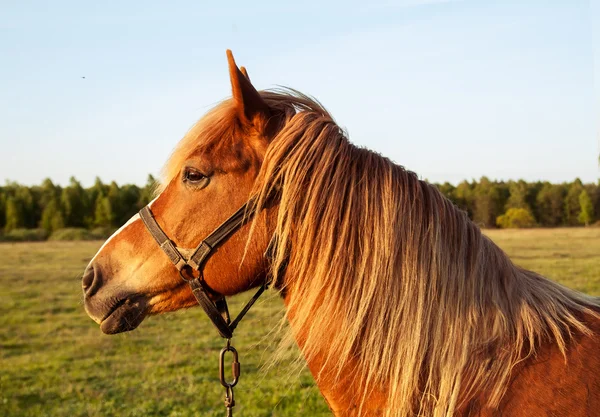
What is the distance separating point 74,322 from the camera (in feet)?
40.2

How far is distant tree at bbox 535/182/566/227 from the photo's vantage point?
118 feet

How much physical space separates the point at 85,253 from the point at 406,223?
32769 millimetres

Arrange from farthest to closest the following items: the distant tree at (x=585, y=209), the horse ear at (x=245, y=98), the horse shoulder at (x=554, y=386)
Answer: the distant tree at (x=585, y=209), the horse ear at (x=245, y=98), the horse shoulder at (x=554, y=386)

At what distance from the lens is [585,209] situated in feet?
128

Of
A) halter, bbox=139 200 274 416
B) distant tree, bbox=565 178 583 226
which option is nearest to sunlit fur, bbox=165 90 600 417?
halter, bbox=139 200 274 416

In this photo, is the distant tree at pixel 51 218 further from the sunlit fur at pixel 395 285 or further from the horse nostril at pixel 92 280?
the sunlit fur at pixel 395 285

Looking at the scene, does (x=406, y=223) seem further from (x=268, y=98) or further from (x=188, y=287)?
(x=188, y=287)

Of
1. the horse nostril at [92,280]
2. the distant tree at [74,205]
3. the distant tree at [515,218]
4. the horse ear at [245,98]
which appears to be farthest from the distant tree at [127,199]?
the horse ear at [245,98]

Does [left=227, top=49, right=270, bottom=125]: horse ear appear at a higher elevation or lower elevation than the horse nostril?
higher

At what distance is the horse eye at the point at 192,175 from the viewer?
213 cm

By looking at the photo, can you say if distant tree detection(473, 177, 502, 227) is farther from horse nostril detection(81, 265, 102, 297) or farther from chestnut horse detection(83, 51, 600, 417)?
horse nostril detection(81, 265, 102, 297)

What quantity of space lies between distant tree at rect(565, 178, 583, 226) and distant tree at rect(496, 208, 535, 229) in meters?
3.60

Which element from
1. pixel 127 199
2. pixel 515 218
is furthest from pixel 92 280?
pixel 127 199

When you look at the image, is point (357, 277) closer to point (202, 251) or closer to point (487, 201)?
point (202, 251)
